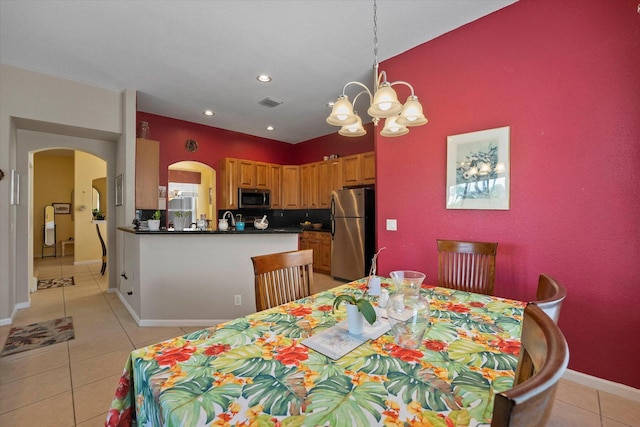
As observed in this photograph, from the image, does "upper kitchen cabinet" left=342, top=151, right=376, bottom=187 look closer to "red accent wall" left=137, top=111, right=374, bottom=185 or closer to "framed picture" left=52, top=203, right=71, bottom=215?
"red accent wall" left=137, top=111, right=374, bottom=185

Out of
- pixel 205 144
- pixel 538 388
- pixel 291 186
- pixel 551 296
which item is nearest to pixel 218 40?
pixel 205 144

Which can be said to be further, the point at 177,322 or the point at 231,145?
the point at 231,145

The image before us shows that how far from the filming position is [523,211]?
2.24m

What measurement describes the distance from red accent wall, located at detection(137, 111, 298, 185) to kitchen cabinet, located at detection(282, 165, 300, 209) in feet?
1.66

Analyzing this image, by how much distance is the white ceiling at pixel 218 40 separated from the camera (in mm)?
2264

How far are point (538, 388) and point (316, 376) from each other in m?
0.61

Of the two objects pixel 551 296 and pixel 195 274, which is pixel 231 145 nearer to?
pixel 195 274

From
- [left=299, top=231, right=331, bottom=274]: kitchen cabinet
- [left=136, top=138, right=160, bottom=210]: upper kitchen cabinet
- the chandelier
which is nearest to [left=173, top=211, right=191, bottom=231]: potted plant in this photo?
[left=136, top=138, right=160, bottom=210]: upper kitchen cabinet

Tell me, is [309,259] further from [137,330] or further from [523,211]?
[137,330]

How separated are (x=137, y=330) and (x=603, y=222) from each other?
4.13 meters

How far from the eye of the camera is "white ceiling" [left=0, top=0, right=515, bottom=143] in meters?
2.26

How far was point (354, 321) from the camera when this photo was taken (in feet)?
3.68

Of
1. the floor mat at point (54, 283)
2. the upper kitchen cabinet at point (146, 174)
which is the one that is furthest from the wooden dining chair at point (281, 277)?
the floor mat at point (54, 283)

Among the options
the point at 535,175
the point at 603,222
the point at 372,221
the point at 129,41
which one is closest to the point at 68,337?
the point at 129,41
